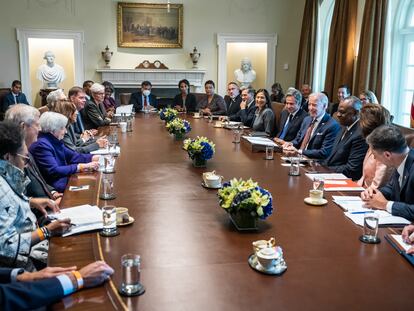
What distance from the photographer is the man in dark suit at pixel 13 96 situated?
9266 millimetres

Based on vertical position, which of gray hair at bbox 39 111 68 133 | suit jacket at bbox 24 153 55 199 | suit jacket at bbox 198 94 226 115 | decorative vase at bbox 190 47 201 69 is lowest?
suit jacket at bbox 24 153 55 199

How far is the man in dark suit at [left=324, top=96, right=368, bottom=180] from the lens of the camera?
12.0 ft

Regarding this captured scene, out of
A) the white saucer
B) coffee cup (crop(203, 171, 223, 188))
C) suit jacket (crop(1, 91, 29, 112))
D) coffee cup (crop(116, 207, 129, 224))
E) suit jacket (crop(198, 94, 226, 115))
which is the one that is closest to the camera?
coffee cup (crop(116, 207, 129, 224))

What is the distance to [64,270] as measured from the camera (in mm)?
1630

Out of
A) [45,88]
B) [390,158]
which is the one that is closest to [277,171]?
[390,158]

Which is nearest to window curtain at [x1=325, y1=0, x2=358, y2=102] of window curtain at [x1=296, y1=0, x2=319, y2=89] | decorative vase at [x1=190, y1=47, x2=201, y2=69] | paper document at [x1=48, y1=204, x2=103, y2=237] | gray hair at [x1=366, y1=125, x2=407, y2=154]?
window curtain at [x1=296, y1=0, x2=319, y2=89]

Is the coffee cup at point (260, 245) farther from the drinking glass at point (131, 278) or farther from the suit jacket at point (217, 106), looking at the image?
the suit jacket at point (217, 106)

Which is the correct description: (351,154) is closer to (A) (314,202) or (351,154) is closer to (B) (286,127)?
(A) (314,202)

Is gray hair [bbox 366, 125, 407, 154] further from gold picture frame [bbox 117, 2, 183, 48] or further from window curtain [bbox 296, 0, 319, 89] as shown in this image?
gold picture frame [bbox 117, 2, 183, 48]

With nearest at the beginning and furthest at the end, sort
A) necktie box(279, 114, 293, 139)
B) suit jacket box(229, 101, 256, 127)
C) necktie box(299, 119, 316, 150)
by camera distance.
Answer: necktie box(299, 119, 316, 150) < necktie box(279, 114, 293, 139) < suit jacket box(229, 101, 256, 127)

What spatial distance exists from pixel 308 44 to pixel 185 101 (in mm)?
3222

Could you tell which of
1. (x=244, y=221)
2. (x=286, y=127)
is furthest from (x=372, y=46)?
(x=244, y=221)

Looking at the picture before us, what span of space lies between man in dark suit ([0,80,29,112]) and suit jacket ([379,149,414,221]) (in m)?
8.31

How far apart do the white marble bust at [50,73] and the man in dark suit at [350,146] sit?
7584 mm
